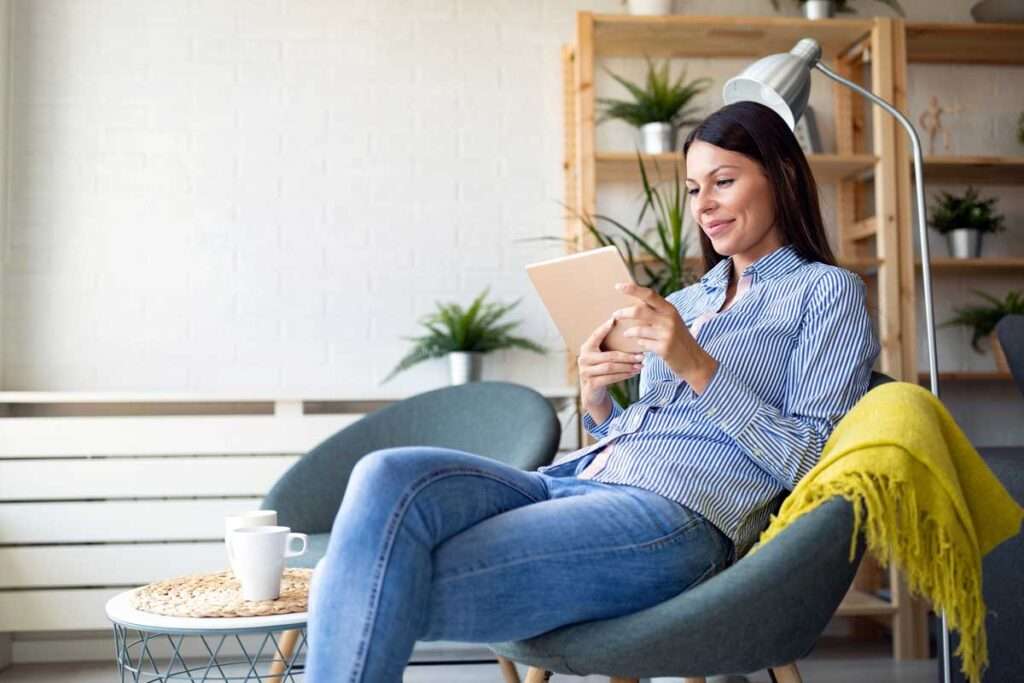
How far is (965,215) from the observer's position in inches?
129

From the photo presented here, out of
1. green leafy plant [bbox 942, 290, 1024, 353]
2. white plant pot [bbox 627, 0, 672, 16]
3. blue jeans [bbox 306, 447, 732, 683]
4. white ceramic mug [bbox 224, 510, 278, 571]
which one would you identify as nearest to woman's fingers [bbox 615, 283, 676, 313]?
blue jeans [bbox 306, 447, 732, 683]

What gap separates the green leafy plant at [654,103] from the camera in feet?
10.5

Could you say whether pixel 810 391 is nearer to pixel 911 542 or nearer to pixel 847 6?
pixel 911 542

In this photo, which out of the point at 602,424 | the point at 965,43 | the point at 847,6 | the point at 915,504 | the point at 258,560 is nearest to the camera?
the point at 915,504

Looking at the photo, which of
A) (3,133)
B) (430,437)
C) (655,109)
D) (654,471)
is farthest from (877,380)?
(3,133)

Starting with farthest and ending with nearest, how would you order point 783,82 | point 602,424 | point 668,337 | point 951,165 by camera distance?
1. point 951,165
2. point 783,82
3. point 602,424
4. point 668,337

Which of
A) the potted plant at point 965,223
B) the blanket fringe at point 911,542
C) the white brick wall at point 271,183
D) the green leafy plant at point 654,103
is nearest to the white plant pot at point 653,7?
the green leafy plant at point 654,103

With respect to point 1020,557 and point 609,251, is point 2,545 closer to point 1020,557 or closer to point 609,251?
point 609,251

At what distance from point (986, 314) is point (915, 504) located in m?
2.43

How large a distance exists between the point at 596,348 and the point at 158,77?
2.33 m

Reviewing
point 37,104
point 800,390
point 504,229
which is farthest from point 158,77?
point 800,390

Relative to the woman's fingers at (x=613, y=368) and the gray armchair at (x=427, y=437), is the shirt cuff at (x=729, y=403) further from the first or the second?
the gray armchair at (x=427, y=437)

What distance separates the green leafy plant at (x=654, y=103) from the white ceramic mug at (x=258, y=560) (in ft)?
7.05

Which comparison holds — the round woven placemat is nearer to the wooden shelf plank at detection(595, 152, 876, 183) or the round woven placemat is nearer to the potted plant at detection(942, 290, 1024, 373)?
the wooden shelf plank at detection(595, 152, 876, 183)
